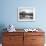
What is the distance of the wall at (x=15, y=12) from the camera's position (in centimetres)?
409

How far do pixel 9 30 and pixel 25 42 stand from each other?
22.8 inches

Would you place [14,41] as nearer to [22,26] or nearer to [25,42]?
[25,42]

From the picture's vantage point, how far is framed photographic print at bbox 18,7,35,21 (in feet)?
13.4

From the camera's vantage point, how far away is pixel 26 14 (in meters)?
4.12

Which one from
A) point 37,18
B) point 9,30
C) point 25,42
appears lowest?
point 25,42

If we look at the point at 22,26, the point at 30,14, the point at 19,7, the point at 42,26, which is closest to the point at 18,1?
the point at 19,7

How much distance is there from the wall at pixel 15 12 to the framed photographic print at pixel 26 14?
12 cm

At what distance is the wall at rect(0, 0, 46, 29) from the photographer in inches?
161

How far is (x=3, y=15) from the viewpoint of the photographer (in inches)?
162

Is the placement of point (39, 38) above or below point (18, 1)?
below

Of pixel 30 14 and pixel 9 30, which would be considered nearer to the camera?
pixel 9 30

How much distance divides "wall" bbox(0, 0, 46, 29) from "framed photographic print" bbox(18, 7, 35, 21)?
120mm

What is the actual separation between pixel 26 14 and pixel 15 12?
36cm

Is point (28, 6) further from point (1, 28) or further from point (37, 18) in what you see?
point (1, 28)
